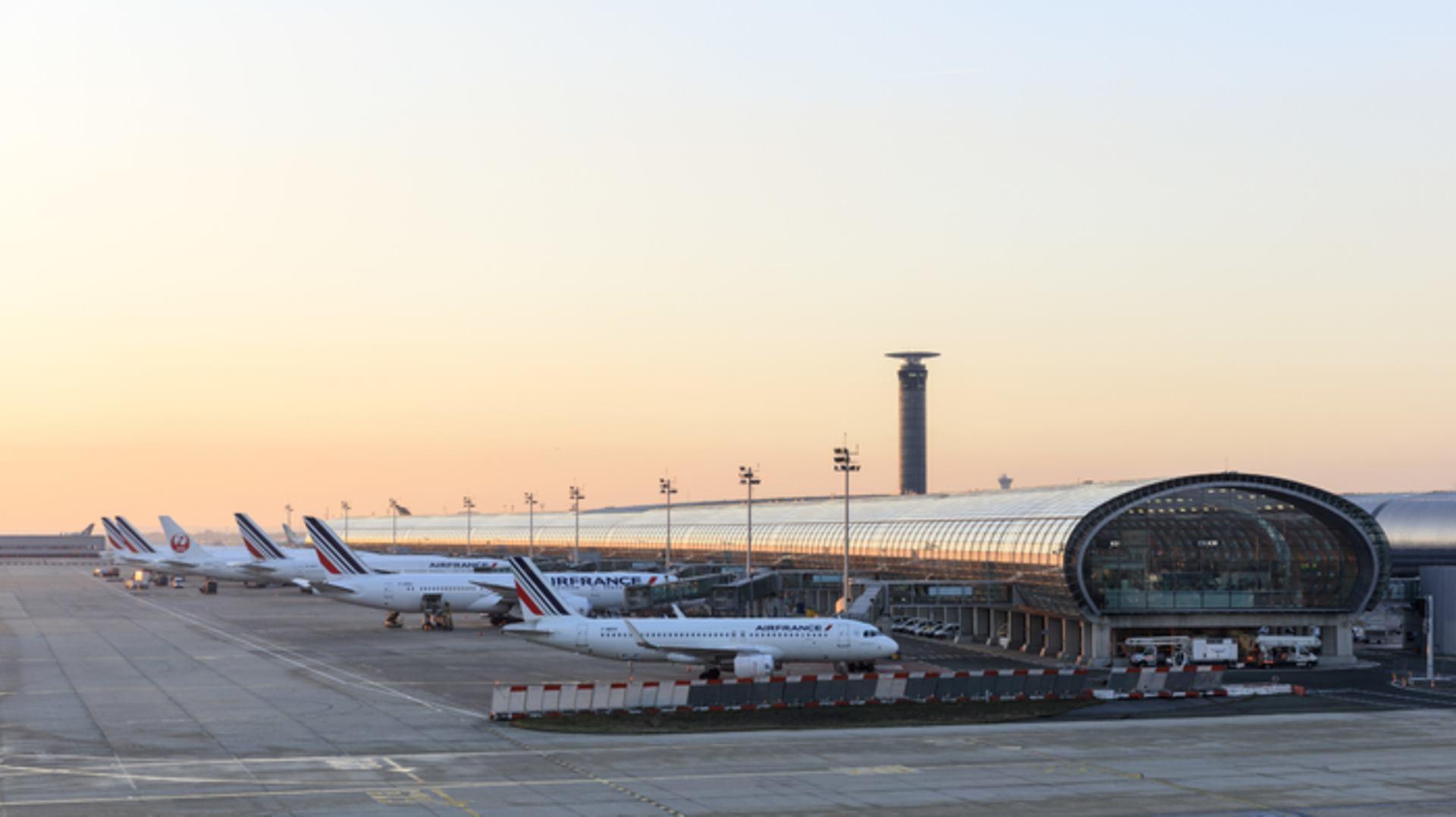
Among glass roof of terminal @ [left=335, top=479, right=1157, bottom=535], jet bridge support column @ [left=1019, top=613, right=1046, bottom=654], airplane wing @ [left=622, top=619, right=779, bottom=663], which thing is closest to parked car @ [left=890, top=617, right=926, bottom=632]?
glass roof of terminal @ [left=335, top=479, right=1157, bottom=535]

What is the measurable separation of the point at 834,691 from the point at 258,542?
388 ft

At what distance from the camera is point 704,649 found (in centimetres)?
7988

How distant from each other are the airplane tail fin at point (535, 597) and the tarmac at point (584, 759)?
347 cm

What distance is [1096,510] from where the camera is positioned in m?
97.0

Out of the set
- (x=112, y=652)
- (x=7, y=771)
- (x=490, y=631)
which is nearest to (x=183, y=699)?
(x=7, y=771)

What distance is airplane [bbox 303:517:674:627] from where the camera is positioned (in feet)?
400

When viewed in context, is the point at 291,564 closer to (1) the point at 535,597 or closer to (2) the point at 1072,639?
(1) the point at 535,597

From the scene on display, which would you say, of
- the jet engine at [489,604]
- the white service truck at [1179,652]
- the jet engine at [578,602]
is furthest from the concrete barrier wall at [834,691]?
the jet engine at [489,604]

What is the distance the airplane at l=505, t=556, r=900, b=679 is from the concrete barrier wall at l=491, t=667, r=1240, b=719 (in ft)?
30.5

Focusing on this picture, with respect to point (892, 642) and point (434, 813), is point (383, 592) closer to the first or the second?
point (892, 642)

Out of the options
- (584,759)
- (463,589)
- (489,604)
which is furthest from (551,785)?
(489,604)

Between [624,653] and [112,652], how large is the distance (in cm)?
3654

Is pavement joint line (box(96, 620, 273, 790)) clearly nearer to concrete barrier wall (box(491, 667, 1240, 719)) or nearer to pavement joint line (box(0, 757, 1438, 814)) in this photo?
pavement joint line (box(0, 757, 1438, 814))

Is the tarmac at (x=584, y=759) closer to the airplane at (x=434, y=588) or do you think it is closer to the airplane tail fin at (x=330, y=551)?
the airplane at (x=434, y=588)
